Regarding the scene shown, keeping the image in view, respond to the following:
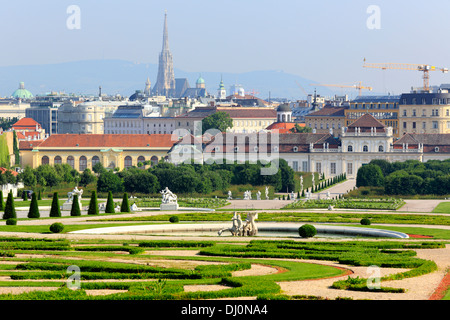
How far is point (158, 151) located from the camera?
13738cm

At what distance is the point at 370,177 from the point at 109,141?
51.4m

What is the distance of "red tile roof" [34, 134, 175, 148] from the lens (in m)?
139

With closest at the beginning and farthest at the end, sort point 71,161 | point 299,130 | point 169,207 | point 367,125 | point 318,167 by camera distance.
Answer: point 169,207 < point 318,167 < point 367,125 < point 71,161 < point 299,130

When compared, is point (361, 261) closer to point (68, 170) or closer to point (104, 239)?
point (104, 239)

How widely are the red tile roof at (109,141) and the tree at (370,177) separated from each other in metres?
Result: 43.1

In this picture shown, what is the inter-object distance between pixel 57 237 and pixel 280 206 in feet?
107

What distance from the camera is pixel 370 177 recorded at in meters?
98.0

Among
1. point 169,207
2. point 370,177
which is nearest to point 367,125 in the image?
point 370,177

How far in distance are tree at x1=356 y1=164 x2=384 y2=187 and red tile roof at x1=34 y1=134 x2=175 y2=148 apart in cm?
4310

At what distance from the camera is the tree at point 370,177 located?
97.6 m

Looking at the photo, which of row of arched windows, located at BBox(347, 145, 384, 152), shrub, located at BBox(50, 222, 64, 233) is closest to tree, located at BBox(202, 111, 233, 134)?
row of arched windows, located at BBox(347, 145, 384, 152)

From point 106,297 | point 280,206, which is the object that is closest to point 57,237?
point 106,297

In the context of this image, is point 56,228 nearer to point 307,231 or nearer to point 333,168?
point 307,231

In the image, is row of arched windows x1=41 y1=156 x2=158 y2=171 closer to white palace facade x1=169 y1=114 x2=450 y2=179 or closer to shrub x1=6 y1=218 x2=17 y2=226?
white palace facade x1=169 y1=114 x2=450 y2=179
